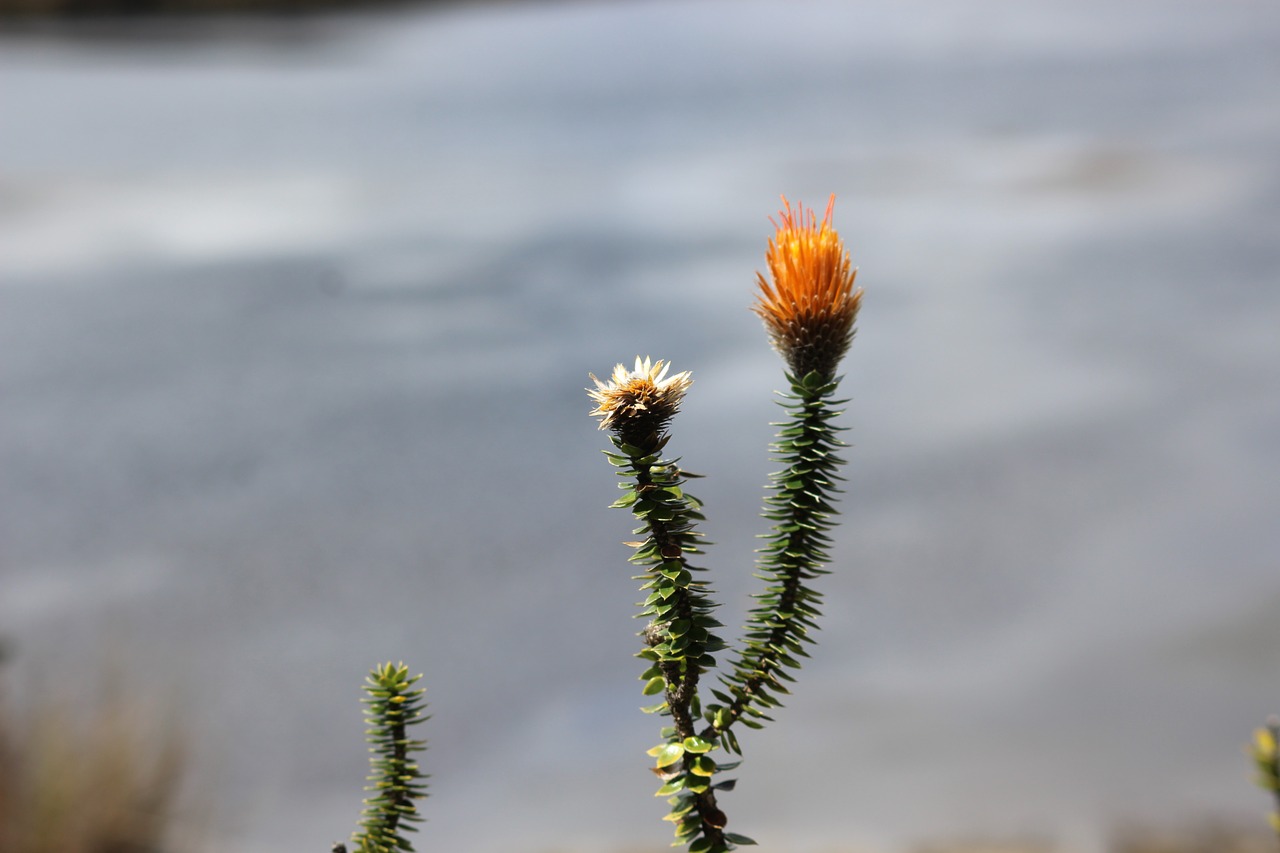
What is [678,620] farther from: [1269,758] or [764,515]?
[1269,758]

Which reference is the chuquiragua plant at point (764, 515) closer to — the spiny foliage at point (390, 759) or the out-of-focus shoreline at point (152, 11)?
the spiny foliage at point (390, 759)

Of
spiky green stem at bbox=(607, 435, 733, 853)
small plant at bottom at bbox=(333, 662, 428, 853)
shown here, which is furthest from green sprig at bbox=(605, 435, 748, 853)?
small plant at bottom at bbox=(333, 662, 428, 853)

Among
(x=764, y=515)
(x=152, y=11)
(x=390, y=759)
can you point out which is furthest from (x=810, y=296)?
(x=152, y=11)

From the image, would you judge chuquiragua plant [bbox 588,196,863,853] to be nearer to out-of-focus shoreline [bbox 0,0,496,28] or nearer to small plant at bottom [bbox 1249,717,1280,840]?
small plant at bottom [bbox 1249,717,1280,840]

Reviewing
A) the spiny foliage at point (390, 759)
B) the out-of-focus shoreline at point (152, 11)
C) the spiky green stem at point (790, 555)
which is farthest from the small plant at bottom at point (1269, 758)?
the out-of-focus shoreline at point (152, 11)

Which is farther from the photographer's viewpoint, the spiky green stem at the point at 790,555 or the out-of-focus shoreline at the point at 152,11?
the out-of-focus shoreline at the point at 152,11

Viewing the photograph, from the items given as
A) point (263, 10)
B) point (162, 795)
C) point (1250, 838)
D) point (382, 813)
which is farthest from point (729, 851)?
point (263, 10)
